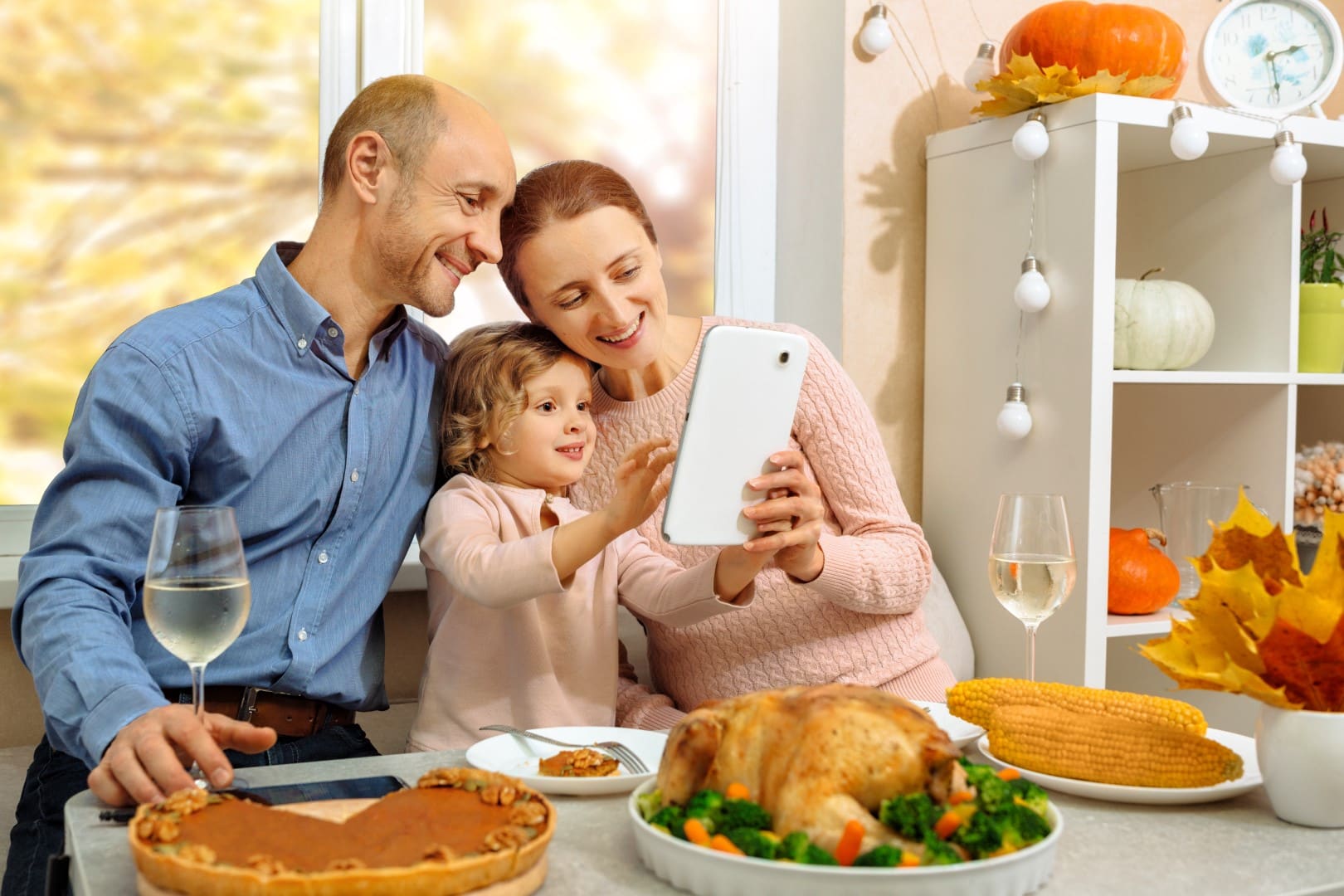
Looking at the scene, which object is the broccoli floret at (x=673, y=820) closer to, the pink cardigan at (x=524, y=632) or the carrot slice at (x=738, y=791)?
the carrot slice at (x=738, y=791)

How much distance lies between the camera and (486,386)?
1.66 m

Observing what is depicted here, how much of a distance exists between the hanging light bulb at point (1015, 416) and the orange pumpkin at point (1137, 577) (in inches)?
10.3

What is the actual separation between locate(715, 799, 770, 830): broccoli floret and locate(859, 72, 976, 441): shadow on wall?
1.59 m

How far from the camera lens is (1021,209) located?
2.13 m

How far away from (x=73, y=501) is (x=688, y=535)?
0.73 metres

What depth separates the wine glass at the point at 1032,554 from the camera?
126 cm

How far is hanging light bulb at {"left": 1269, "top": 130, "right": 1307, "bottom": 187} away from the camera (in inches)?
82.0

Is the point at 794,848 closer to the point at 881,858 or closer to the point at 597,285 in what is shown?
the point at 881,858

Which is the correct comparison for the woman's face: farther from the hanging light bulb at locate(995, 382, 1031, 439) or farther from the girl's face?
the hanging light bulb at locate(995, 382, 1031, 439)

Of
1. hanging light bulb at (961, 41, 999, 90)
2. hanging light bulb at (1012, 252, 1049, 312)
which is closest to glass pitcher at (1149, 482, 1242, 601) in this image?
hanging light bulb at (1012, 252, 1049, 312)

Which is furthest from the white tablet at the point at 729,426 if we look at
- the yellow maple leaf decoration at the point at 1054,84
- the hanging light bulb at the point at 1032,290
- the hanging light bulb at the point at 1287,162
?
the hanging light bulb at the point at 1287,162

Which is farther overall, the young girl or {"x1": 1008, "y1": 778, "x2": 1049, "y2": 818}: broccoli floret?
the young girl

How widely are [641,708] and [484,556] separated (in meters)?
0.45

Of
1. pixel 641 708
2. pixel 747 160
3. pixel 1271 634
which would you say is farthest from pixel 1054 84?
pixel 1271 634
